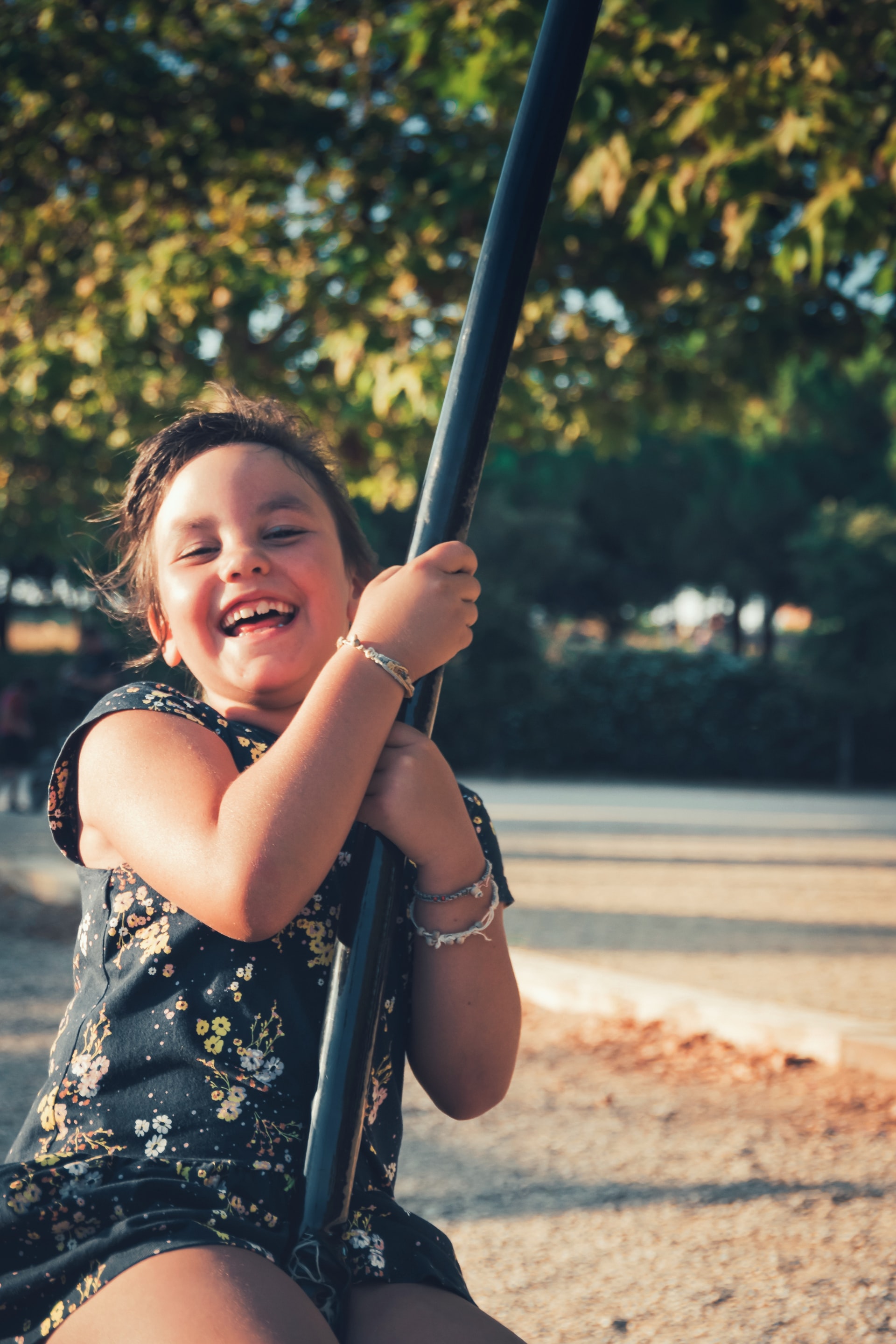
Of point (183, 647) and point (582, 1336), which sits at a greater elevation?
point (183, 647)

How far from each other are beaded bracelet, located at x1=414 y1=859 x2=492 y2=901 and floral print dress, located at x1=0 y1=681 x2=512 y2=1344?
9 cm

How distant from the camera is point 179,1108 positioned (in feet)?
4.15

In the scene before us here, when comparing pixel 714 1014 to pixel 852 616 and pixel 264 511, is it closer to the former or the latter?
pixel 264 511

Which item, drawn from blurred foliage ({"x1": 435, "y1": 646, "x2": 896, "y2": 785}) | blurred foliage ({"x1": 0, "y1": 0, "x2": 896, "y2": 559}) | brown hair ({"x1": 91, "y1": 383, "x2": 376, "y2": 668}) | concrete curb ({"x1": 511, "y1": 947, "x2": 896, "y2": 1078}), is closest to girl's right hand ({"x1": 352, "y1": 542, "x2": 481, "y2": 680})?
brown hair ({"x1": 91, "y1": 383, "x2": 376, "y2": 668})

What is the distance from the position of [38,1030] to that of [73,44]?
4.76 metres

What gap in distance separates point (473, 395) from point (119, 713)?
599mm

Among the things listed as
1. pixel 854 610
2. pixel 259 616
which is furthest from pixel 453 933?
pixel 854 610

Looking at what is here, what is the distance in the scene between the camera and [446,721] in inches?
794

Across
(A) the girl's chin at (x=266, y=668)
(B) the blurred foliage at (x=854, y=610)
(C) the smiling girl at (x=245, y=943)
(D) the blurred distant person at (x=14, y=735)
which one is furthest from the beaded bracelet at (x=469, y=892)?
(B) the blurred foliage at (x=854, y=610)

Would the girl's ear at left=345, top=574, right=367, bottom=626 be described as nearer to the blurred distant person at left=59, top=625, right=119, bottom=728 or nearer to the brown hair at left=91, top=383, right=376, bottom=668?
the brown hair at left=91, top=383, right=376, bottom=668

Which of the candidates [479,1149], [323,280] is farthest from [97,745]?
[323,280]

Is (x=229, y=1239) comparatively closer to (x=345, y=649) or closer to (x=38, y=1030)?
(x=345, y=649)

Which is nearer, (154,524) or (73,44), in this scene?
(154,524)

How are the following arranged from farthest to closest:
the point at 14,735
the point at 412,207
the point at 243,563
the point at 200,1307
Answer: the point at 14,735 < the point at 412,207 < the point at 243,563 < the point at 200,1307
